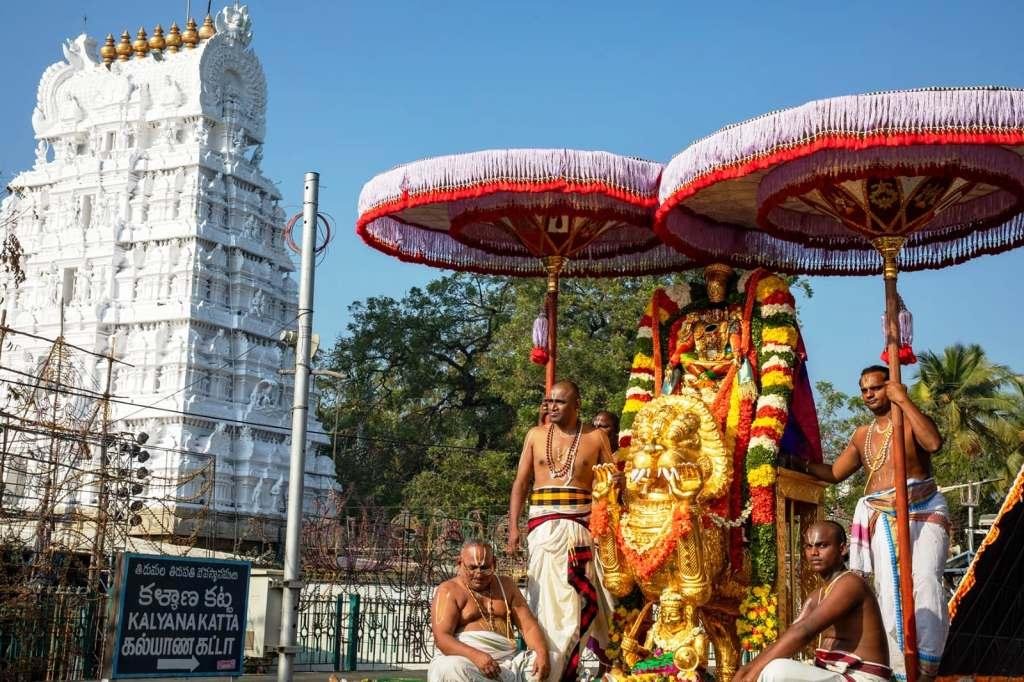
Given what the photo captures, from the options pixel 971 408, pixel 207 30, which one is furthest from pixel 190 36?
pixel 971 408

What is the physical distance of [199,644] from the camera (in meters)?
8.82

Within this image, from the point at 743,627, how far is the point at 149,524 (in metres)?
21.0

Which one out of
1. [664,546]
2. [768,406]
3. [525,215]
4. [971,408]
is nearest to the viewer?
[664,546]

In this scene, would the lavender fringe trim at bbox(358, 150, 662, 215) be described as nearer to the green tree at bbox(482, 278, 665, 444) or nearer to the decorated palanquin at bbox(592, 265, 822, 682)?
the decorated palanquin at bbox(592, 265, 822, 682)

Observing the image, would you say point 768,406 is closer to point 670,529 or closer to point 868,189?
point 670,529

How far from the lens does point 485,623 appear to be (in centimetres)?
725

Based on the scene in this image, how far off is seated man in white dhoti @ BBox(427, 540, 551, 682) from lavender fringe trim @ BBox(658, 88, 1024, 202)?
132 inches

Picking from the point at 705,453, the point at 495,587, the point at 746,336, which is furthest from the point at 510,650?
the point at 746,336

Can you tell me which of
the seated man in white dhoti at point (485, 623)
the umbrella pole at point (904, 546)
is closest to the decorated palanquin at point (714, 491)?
the umbrella pole at point (904, 546)

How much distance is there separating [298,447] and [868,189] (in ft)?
15.7

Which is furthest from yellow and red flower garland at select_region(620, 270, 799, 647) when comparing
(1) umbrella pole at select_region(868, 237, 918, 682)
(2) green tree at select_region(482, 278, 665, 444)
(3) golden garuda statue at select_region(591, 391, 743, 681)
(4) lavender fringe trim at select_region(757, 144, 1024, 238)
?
(2) green tree at select_region(482, 278, 665, 444)

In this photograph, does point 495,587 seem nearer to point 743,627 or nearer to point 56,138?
point 743,627

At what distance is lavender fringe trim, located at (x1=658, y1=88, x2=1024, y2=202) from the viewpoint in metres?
7.41

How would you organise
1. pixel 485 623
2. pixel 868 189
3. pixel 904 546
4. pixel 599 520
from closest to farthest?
pixel 485 623, pixel 904 546, pixel 868 189, pixel 599 520
